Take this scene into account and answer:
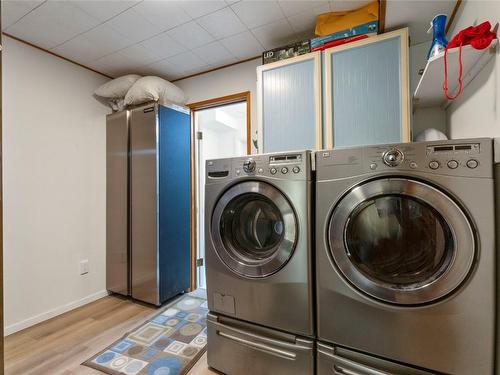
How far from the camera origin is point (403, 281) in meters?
1.02

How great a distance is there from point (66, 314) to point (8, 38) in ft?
7.71

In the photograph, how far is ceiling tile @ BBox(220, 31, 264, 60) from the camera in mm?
1942

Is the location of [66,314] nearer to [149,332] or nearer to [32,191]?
[149,332]

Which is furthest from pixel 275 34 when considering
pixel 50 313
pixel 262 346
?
pixel 50 313

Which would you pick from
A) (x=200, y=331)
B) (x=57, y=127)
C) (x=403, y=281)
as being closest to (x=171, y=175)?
(x=57, y=127)

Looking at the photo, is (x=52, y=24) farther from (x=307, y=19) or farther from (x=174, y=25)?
(x=307, y=19)

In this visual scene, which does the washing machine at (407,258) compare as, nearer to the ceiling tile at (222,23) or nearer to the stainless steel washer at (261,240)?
the stainless steel washer at (261,240)

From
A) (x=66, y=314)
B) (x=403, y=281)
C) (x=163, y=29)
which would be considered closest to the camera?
(x=403, y=281)

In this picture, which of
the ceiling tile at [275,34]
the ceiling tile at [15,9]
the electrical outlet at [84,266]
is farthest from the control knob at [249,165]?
the electrical outlet at [84,266]

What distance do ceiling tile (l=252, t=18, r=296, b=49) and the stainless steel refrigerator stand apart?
41.7 inches

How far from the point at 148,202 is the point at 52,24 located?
1.51 m

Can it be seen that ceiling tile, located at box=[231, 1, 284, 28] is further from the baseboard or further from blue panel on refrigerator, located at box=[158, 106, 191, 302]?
the baseboard

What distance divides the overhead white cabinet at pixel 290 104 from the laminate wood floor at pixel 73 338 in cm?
158

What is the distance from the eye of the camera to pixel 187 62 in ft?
7.59
